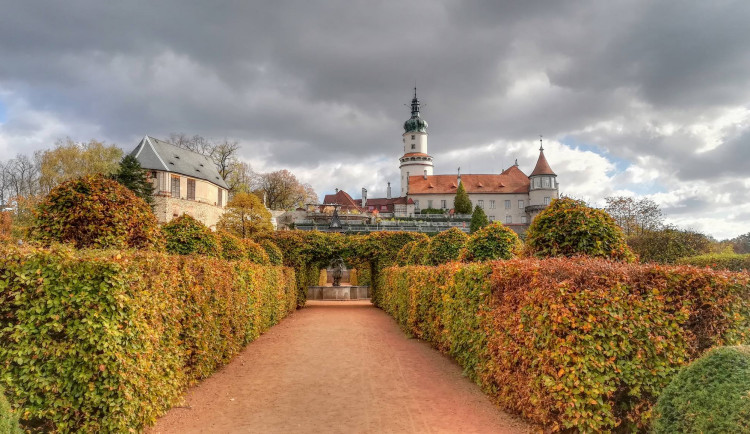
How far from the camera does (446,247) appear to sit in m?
17.2

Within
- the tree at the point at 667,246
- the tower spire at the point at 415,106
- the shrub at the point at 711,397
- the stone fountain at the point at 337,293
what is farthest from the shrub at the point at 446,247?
the tower spire at the point at 415,106

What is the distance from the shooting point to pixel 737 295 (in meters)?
5.31

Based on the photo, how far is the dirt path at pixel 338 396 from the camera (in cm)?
621

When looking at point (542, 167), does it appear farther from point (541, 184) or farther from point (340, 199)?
point (340, 199)

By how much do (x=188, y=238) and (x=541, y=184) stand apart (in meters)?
82.7

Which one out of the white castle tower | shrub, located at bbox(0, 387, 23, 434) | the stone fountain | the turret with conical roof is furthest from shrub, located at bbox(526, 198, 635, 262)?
the white castle tower

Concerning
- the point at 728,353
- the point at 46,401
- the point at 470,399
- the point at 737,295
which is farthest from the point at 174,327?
the point at 737,295

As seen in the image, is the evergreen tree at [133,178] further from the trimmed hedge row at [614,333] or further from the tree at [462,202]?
the tree at [462,202]

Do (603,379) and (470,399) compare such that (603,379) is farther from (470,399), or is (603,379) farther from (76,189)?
(76,189)

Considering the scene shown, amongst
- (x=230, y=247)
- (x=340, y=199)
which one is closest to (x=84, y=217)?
(x=230, y=247)

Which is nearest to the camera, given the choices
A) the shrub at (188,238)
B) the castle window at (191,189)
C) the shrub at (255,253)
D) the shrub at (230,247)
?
the shrub at (188,238)

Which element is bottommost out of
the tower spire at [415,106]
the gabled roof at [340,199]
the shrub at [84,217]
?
the shrub at [84,217]

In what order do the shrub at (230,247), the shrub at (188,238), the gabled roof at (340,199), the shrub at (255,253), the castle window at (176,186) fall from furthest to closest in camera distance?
1. the gabled roof at (340,199)
2. the castle window at (176,186)
3. the shrub at (255,253)
4. the shrub at (230,247)
5. the shrub at (188,238)

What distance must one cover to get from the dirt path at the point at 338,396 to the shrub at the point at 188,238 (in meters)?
2.94
